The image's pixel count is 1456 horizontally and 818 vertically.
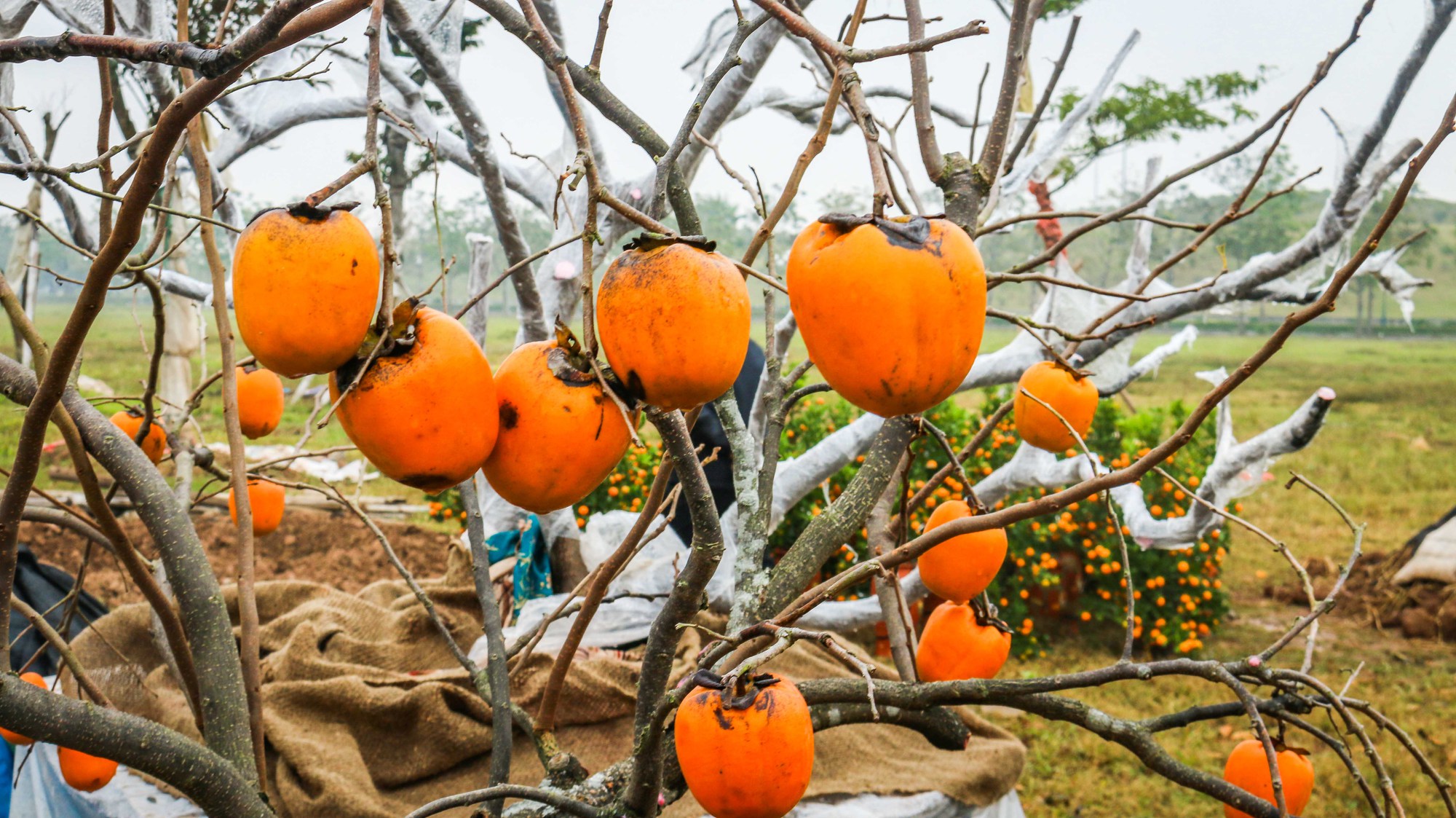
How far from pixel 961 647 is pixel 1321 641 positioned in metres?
5.07

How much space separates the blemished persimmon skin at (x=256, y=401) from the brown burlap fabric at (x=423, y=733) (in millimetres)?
447

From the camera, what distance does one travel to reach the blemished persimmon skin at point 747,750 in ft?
2.94

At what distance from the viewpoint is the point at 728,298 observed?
0.65m

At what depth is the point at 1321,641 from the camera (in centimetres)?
541

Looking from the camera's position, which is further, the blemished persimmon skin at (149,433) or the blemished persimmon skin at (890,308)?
the blemished persimmon skin at (149,433)

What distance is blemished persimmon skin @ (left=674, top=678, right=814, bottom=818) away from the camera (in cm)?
90

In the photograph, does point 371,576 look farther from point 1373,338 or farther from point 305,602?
point 1373,338

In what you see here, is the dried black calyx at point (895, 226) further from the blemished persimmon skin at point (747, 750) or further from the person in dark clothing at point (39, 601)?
the person in dark clothing at point (39, 601)

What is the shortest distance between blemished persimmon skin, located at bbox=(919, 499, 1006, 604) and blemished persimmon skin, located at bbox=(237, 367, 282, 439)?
126 cm

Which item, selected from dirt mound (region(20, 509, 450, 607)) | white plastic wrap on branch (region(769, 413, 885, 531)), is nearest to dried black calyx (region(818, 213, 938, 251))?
white plastic wrap on branch (region(769, 413, 885, 531))

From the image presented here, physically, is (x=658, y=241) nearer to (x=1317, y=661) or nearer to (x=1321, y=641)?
(x=1317, y=661)

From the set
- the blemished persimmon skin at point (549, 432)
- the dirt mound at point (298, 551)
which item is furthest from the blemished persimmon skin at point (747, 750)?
the dirt mound at point (298, 551)

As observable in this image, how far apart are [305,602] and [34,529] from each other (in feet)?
15.3

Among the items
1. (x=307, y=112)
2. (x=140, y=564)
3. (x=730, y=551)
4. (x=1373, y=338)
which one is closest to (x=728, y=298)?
(x=140, y=564)
